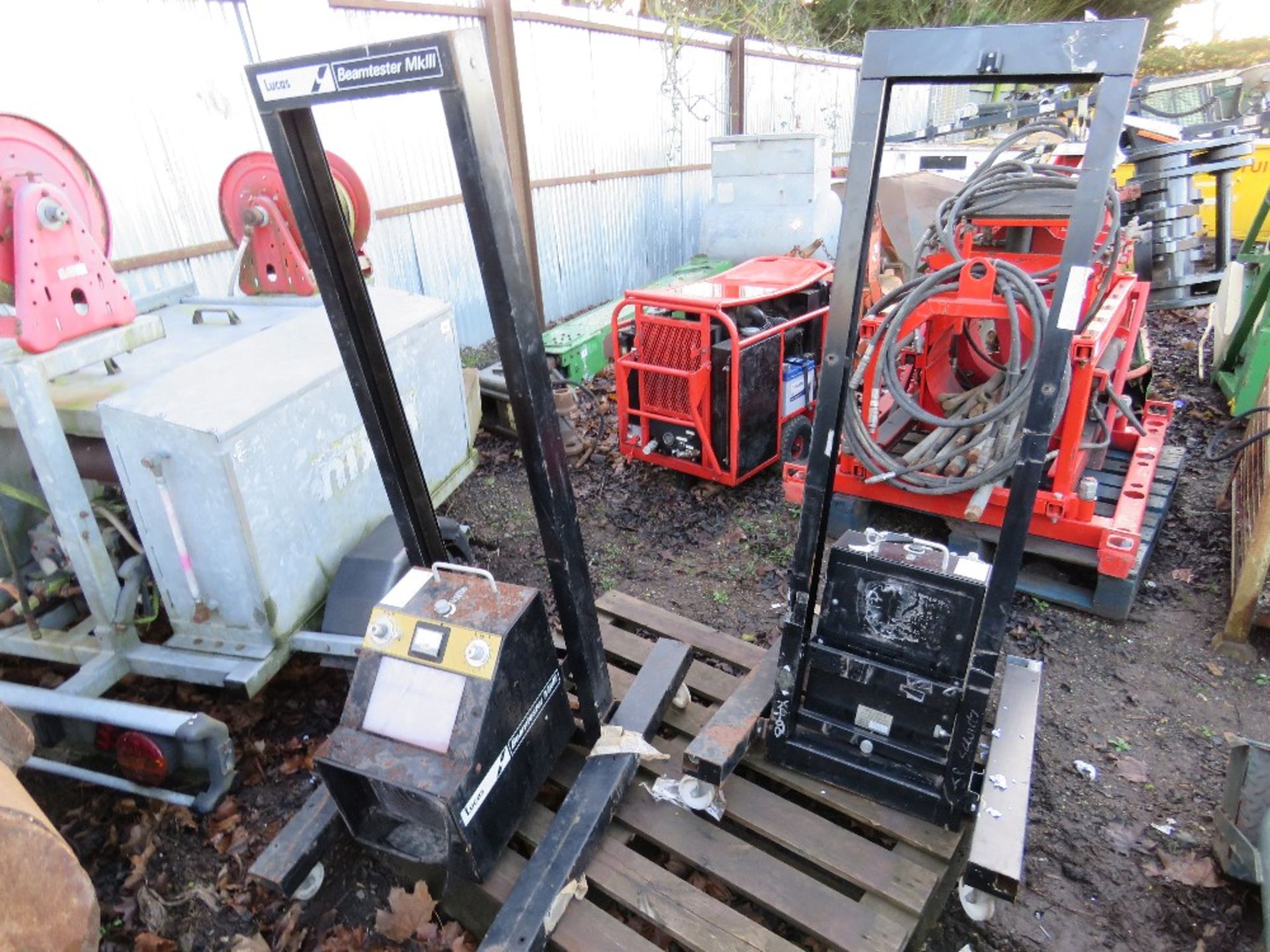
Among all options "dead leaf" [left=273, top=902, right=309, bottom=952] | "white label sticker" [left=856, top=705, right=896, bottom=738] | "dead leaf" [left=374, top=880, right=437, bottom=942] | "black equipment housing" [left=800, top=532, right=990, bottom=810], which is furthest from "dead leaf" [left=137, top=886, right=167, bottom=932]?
"white label sticker" [left=856, top=705, right=896, bottom=738]

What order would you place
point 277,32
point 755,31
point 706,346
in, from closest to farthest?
point 706,346 → point 277,32 → point 755,31

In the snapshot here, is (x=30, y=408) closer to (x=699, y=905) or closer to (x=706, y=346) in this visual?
(x=699, y=905)

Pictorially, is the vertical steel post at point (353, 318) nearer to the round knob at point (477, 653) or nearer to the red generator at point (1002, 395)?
the round knob at point (477, 653)

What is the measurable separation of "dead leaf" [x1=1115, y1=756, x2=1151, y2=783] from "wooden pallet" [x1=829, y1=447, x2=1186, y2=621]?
947 mm

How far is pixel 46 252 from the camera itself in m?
2.34

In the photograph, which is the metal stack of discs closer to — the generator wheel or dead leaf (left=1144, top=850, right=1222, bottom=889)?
the generator wheel

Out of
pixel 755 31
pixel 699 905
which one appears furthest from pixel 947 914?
pixel 755 31

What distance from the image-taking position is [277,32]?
5371 mm

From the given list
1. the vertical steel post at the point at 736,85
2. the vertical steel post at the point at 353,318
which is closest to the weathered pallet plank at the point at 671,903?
the vertical steel post at the point at 353,318

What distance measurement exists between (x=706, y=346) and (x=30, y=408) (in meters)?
3.09

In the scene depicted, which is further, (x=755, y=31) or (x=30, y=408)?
(x=755, y=31)

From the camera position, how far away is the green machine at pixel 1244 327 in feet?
16.0

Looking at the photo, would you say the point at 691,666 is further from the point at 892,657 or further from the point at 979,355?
the point at 979,355

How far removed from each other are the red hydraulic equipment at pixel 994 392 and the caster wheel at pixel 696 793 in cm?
197
